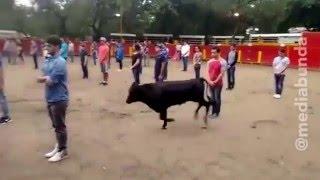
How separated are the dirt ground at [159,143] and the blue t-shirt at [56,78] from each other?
943 mm

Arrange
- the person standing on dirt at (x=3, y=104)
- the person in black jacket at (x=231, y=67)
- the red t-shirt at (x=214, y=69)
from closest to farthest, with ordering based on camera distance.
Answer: the person standing on dirt at (x=3, y=104), the red t-shirt at (x=214, y=69), the person in black jacket at (x=231, y=67)

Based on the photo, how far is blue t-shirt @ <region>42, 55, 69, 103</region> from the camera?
6.54m

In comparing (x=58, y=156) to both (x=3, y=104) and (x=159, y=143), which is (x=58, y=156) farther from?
(x=3, y=104)

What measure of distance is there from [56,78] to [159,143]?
2329 mm

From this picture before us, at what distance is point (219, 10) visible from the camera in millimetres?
51562

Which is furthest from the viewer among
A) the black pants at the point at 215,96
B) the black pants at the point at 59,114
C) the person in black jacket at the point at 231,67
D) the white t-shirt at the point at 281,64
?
the person in black jacket at the point at 231,67

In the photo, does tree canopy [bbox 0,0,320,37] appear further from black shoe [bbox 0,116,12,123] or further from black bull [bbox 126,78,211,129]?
black bull [bbox 126,78,211,129]

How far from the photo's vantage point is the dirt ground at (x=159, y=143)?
6.48 meters

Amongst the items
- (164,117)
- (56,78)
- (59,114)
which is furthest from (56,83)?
(164,117)

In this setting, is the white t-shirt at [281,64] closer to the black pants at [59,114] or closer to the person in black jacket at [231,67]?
the person in black jacket at [231,67]

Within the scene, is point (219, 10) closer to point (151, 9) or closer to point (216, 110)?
point (151, 9)

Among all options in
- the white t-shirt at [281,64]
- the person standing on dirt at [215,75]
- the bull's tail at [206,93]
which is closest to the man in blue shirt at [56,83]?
the bull's tail at [206,93]

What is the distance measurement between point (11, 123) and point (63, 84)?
11.4 ft

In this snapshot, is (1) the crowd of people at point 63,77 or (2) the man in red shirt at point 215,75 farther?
(2) the man in red shirt at point 215,75
